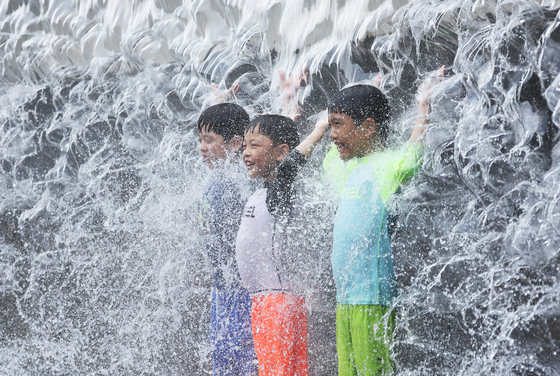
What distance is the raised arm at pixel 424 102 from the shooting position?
201 centimetres

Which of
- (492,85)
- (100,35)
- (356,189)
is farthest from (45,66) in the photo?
(492,85)

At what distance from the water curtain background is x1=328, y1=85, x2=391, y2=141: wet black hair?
171 millimetres

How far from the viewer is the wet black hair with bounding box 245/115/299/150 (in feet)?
7.61

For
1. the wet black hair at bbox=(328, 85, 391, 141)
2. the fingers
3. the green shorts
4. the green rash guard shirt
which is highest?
the fingers

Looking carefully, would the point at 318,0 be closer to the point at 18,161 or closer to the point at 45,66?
the point at 45,66

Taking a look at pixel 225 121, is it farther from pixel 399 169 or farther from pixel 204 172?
pixel 399 169

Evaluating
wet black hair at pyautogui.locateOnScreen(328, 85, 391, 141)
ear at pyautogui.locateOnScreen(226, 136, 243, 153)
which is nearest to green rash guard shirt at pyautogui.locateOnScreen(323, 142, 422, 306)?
wet black hair at pyautogui.locateOnScreen(328, 85, 391, 141)

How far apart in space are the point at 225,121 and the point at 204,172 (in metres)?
0.60

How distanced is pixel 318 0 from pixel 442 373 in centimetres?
173

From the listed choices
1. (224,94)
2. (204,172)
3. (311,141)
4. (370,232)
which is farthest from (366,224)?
(224,94)

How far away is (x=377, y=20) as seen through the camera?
2383mm

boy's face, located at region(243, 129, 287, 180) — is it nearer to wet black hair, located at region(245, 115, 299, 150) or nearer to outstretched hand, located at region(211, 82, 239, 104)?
wet black hair, located at region(245, 115, 299, 150)

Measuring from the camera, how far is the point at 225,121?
8.47 ft

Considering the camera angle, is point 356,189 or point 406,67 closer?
point 356,189
